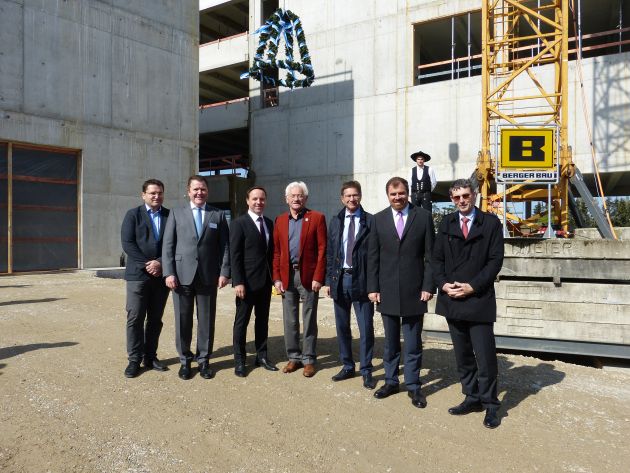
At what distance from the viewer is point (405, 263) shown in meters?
3.79

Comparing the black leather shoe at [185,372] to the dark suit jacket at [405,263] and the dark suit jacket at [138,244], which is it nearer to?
the dark suit jacket at [138,244]

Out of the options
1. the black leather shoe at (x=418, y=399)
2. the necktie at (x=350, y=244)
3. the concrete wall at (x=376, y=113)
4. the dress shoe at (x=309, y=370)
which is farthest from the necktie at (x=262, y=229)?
the concrete wall at (x=376, y=113)

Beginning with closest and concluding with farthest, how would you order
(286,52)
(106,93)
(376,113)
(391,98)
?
(106,93), (391,98), (376,113), (286,52)

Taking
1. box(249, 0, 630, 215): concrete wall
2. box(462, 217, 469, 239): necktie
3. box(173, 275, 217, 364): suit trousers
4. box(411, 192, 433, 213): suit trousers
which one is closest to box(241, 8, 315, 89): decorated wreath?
box(249, 0, 630, 215): concrete wall

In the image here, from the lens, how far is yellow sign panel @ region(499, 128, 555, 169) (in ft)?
32.7

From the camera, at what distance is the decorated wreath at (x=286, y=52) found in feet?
59.9

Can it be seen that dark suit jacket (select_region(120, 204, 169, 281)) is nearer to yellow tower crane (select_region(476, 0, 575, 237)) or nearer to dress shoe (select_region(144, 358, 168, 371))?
dress shoe (select_region(144, 358, 168, 371))

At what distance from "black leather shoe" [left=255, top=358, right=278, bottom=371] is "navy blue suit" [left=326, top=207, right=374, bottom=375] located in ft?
2.34

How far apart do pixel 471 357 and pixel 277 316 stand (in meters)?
4.50

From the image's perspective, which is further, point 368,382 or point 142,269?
point 142,269

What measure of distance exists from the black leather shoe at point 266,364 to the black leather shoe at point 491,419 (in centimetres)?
197

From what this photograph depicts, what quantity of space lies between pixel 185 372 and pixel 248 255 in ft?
3.95

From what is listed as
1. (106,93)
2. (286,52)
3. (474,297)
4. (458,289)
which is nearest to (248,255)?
(458,289)

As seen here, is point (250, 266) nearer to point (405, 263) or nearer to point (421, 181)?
point (405, 263)
